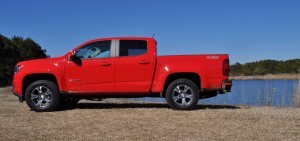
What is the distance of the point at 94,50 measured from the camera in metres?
10.5

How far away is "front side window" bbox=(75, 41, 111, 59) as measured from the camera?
34.3 ft

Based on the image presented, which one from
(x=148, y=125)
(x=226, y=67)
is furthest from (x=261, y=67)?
(x=148, y=125)

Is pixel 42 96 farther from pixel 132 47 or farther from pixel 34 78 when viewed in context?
pixel 132 47

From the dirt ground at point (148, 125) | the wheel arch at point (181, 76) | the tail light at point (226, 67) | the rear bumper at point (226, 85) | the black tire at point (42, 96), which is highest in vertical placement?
the tail light at point (226, 67)

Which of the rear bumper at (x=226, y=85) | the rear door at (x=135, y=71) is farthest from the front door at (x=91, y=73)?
the rear bumper at (x=226, y=85)

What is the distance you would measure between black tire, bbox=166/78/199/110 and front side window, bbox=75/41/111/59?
1825 millimetres

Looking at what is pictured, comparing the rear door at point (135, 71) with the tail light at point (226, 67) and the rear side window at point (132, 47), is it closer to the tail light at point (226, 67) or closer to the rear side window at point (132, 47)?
the rear side window at point (132, 47)

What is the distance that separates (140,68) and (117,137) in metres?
3.65

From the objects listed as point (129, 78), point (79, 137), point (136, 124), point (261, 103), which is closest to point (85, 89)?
point (129, 78)

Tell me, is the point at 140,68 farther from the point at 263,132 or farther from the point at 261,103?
the point at 261,103

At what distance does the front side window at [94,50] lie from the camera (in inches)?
412

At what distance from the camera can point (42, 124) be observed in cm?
812

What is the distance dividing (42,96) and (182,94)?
341cm

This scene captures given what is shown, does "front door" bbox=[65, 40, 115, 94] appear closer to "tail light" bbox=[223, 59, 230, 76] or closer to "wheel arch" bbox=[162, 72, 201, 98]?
"wheel arch" bbox=[162, 72, 201, 98]
